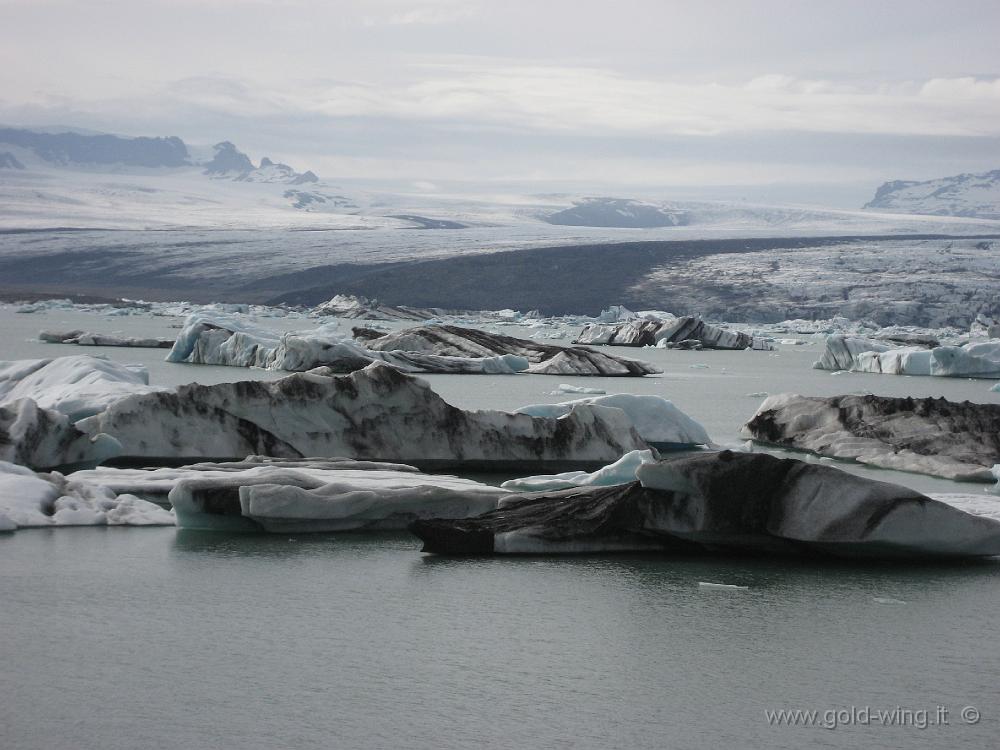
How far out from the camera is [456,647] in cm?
440

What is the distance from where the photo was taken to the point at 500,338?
2389 centimetres

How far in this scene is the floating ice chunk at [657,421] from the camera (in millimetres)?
10266

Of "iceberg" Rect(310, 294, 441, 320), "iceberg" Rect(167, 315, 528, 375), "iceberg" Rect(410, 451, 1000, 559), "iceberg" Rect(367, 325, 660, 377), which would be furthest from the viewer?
"iceberg" Rect(310, 294, 441, 320)

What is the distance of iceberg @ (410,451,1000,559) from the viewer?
5801 mm

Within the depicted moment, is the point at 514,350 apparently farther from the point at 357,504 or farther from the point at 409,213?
the point at 409,213

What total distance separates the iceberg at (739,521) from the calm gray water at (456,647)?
13cm

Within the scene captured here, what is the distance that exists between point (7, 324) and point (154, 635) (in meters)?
35.8

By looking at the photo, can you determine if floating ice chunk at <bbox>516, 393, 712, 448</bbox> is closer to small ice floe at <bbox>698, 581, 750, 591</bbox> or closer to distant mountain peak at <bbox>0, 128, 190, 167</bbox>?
Result: small ice floe at <bbox>698, 581, 750, 591</bbox>

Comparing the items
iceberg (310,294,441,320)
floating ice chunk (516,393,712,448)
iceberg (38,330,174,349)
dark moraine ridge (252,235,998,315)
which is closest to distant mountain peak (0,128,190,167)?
dark moraine ridge (252,235,998,315)

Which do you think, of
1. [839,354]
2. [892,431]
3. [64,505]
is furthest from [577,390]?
[839,354]

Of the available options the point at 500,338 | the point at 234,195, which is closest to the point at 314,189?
the point at 234,195

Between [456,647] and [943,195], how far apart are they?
150 m

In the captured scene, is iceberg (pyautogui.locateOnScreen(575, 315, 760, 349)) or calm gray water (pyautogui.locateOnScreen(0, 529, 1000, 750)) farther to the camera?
iceberg (pyautogui.locateOnScreen(575, 315, 760, 349))

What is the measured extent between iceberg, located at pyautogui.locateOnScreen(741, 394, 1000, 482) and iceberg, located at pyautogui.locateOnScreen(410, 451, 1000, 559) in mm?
3734
